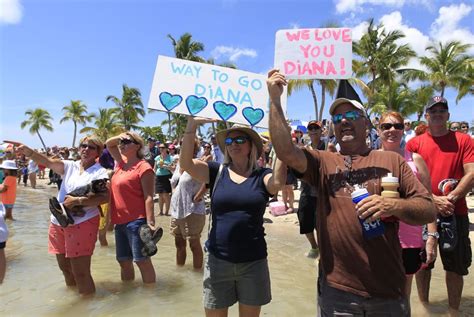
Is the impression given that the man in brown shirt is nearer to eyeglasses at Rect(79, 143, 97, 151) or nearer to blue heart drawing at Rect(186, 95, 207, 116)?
blue heart drawing at Rect(186, 95, 207, 116)

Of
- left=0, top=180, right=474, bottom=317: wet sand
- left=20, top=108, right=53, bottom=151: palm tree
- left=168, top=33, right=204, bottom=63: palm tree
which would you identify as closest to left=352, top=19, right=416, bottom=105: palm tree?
left=168, top=33, right=204, bottom=63: palm tree

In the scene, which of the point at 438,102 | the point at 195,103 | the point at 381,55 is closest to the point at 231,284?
the point at 195,103

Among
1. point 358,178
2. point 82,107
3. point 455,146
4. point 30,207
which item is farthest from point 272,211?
point 82,107

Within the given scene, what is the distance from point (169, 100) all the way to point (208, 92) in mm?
421

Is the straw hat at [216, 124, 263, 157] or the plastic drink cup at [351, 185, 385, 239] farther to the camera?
the straw hat at [216, 124, 263, 157]

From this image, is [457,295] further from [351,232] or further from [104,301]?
[104,301]

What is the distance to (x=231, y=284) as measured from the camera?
3.03 metres

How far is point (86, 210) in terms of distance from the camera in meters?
4.32

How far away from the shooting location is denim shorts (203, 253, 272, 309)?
2979 mm

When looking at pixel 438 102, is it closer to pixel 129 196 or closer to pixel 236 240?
pixel 236 240

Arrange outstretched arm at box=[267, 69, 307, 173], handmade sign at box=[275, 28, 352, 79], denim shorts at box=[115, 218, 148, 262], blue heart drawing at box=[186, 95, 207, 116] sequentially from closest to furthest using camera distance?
outstretched arm at box=[267, 69, 307, 173]
handmade sign at box=[275, 28, 352, 79]
blue heart drawing at box=[186, 95, 207, 116]
denim shorts at box=[115, 218, 148, 262]

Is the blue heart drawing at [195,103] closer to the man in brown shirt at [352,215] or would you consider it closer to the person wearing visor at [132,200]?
the person wearing visor at [132,200]

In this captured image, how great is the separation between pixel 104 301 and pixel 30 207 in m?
11.3

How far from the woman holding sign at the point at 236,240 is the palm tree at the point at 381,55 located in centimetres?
3276
